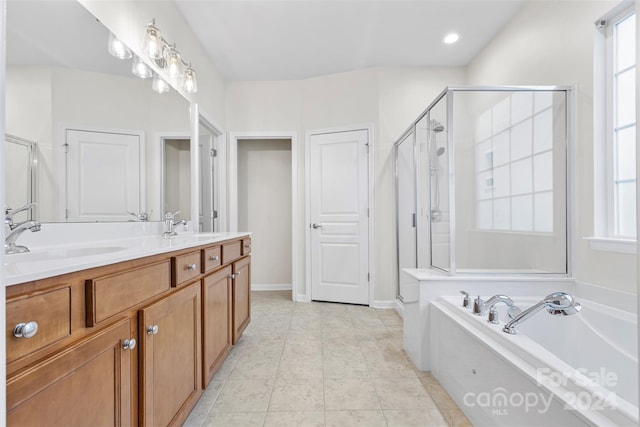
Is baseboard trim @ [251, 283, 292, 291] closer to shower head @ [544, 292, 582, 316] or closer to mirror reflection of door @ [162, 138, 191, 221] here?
mirror reflection of door @ [162, 138, 191, 221]

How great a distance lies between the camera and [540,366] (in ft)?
3.48

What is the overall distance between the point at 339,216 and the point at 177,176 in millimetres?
1749

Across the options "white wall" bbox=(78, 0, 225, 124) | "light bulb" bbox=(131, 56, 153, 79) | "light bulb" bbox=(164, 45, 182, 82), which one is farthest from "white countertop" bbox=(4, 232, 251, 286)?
"light bulb" bbox=(164, 45, 182, 82)

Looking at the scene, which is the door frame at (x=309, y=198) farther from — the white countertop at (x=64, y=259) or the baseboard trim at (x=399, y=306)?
the white countertop at (x=64, y=259)

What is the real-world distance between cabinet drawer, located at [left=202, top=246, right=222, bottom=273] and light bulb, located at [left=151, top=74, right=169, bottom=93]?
3.81 ft

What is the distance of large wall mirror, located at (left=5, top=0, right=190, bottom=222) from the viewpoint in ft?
3.91

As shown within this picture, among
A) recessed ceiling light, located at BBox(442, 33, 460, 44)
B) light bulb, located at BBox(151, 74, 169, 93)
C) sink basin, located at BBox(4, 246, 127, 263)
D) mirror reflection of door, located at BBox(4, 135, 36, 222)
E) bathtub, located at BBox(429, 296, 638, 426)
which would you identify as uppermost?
recessed ceiling light, located at BBox(442, 33, 460, 44)

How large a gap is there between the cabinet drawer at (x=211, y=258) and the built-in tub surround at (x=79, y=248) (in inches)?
2.1

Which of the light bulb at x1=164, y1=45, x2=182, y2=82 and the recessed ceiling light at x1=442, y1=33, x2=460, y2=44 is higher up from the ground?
the recessed ceiling light at x1=442, y1=33, x2=460, y2=44

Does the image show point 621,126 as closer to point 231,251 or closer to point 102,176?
point 231,251

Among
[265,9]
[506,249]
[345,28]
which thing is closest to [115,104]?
[265,9]

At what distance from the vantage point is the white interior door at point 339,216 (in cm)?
343

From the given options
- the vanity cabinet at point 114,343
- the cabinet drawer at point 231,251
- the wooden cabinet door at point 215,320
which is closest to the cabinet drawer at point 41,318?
the vanity cabinet at point 114,343

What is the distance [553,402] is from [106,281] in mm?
1340
